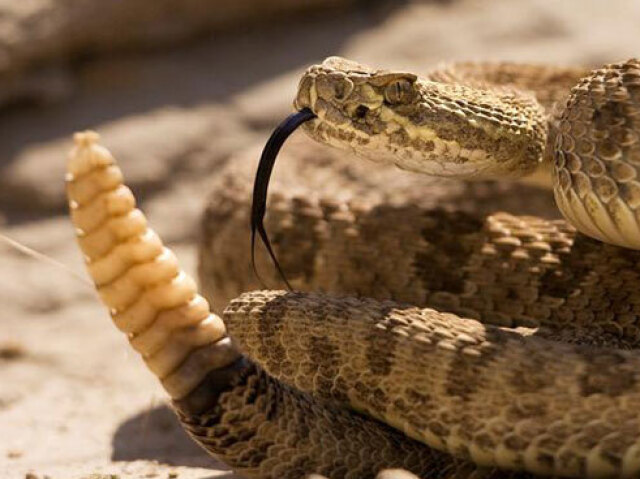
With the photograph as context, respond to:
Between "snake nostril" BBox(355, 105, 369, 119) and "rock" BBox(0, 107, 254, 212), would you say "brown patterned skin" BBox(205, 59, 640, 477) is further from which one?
"rock" BBox(0, 107, 254, 212)

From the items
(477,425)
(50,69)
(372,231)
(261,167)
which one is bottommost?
(477,425)

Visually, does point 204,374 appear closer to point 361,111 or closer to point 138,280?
point 138,280

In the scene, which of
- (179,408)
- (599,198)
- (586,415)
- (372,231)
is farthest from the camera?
(372,231)

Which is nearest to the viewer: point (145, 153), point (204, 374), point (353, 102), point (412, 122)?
point (204, 374)

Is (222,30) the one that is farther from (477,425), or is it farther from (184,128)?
(477,425)

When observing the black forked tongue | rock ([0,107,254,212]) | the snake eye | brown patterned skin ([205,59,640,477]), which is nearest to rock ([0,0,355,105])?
rock ([0,107,254,212])

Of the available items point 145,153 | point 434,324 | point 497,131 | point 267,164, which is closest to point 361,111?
point 267,164

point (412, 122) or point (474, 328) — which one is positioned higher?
point (412, 122)

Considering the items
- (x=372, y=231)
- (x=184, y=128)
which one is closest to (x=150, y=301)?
(x=372, y=231)
